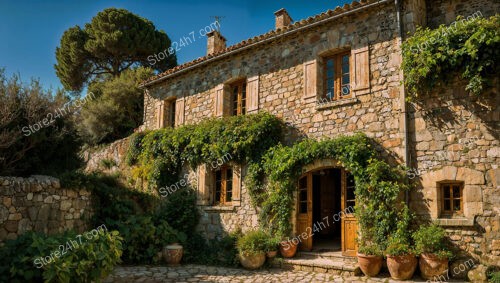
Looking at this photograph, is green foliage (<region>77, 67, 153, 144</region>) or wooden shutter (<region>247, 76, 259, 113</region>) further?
green foliage (<region>77, 67, 153, 144</region>)

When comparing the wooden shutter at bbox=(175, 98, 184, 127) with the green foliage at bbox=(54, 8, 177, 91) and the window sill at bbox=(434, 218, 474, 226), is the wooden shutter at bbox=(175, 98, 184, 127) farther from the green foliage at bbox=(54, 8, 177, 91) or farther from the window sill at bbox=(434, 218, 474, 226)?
the green foliage at bbox=(54, 8, 177, 91)

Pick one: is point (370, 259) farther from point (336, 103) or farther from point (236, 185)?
point (236, 185)

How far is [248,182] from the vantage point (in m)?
9.34

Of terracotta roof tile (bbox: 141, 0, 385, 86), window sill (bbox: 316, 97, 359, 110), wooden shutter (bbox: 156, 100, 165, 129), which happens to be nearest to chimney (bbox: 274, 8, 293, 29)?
terracotta roof tile (bbox: 141, 0, 385, 86)

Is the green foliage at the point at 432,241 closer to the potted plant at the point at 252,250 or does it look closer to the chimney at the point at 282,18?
the potted plant at the point at 252,250

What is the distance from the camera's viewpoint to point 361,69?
821cm

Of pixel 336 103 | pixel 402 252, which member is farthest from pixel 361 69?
pixel 402 252

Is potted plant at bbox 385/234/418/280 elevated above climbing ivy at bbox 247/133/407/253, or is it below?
below

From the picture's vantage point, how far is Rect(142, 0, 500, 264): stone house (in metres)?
6.82

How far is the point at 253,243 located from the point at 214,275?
1.15m

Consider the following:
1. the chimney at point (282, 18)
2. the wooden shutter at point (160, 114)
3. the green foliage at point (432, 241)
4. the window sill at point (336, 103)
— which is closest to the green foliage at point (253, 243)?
the green foliage at point (432, 241)

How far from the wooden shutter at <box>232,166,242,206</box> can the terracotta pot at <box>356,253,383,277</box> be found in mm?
3648

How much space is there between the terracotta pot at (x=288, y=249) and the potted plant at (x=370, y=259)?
156 centimetres

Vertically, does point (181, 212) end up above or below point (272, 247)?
above
